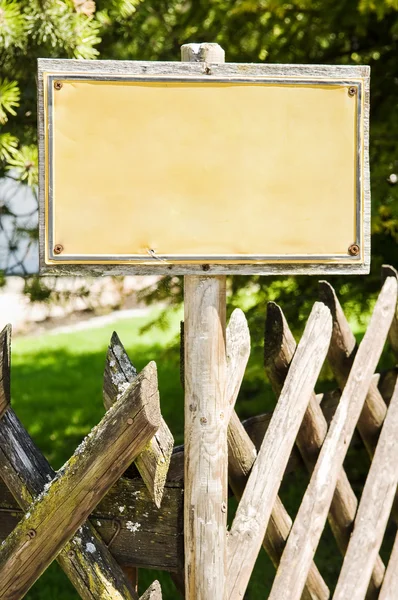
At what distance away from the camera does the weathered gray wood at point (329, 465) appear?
2.04m

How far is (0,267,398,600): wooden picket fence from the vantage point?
1.57 metres

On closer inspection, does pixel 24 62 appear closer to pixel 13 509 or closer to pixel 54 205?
pixel 54 205

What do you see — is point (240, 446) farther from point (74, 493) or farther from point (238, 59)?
point (238, 59)

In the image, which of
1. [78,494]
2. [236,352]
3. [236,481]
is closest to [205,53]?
[236,352]

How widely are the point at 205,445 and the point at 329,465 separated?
0.69m

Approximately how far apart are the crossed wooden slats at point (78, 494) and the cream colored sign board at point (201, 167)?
291 millimetres

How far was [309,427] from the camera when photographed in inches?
87.9

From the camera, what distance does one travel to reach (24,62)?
2.58 metres

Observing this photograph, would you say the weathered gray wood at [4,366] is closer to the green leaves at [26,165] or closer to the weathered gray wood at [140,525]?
the weathered gray wood at [140,525]

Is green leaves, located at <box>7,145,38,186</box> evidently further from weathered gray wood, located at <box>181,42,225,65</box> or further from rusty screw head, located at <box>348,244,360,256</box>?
rusty screw head, located at <box>348,244,360,256</box>

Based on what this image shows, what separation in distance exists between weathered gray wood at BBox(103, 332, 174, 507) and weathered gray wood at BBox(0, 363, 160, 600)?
0.05 meters

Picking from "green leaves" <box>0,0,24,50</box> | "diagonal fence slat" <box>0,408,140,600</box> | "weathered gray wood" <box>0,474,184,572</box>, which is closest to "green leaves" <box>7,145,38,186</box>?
"green leaves" <box>0,0,24,50</box>

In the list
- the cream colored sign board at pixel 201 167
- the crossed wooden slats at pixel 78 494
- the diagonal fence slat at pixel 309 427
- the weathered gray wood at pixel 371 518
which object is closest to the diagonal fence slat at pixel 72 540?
the crossed wooden slats at pixel 78 494

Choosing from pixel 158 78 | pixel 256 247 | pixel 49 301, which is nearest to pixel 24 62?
pixel 49 301
